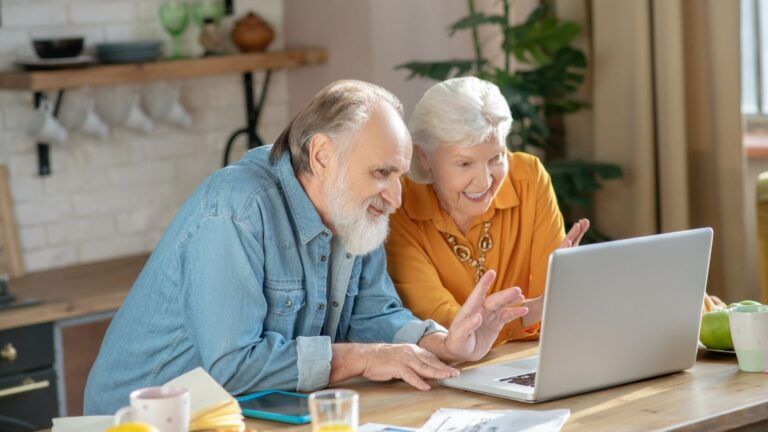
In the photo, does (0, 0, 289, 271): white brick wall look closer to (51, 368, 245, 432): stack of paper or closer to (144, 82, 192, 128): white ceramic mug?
(144, 82, 192, 128): white ceramic mug

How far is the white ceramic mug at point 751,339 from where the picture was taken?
2297mm

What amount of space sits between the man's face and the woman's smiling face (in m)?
0.35

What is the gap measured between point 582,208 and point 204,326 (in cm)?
233

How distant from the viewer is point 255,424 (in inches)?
82.9

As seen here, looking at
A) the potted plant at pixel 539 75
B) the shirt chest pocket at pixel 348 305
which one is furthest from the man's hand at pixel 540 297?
the potted plant at pixel 539 75

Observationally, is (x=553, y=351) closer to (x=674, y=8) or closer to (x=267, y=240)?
(x=267, y=240)

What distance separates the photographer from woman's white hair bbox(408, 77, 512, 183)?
2.75 metres

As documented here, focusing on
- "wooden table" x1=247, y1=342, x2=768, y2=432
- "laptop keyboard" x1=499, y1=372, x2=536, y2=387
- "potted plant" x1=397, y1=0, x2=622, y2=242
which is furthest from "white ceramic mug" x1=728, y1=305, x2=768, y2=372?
"potted plant" x1=397, y1=0, x2=622, y2=242

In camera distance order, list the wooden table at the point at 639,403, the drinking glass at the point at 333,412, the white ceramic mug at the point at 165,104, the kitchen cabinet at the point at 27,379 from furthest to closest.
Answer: the white ceramic mug at the point at 165,104, the kitchen cabinet at the point at 27,379, the wooden table at the point at 639,403, the drinking glass at the point at 333,412

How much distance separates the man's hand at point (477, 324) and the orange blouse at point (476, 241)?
0.91 feet

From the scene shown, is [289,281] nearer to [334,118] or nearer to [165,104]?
[334,118]

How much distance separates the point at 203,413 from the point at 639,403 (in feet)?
2.49

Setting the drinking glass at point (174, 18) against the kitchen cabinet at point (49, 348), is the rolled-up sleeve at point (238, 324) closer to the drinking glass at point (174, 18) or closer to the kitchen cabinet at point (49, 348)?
the kitchen cabinet at point (49, 348)

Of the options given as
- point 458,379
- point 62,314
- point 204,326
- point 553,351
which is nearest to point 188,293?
point 204,326
